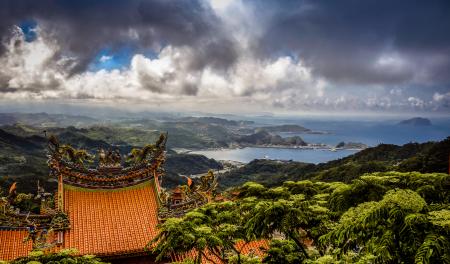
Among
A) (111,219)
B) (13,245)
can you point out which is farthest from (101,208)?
(13,245)

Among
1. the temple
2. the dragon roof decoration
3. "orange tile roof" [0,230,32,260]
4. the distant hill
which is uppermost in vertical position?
the dragon roof decoration

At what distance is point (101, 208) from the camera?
15812 millimetres

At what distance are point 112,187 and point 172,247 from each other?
9124 mm

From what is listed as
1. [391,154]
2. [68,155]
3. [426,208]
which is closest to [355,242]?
[426,208]

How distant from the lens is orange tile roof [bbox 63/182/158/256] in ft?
45.5

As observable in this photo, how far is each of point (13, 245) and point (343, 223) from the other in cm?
1313

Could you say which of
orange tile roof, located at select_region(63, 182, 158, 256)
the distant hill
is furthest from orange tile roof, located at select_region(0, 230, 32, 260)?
the distant hill

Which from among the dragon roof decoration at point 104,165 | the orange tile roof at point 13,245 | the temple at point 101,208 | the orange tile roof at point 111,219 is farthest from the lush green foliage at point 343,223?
the orange tile roof at point 13,245

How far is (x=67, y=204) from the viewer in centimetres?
1528

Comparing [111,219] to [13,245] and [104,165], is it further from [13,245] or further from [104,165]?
[13,245]

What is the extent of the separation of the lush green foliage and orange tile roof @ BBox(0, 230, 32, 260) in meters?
7.60

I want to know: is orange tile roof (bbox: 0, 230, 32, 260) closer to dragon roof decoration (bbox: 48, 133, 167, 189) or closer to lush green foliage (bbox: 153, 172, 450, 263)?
dragon roof decoration (bbox: 48, 133, 167, 189)

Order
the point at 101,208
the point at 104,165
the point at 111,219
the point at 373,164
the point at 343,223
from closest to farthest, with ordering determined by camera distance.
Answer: the point at 343,223 < the point at 111,219 < the point at 101,208 < the point at 104,165 < the point at 373,164

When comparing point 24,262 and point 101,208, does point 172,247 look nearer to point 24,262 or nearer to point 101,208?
point 24,262
